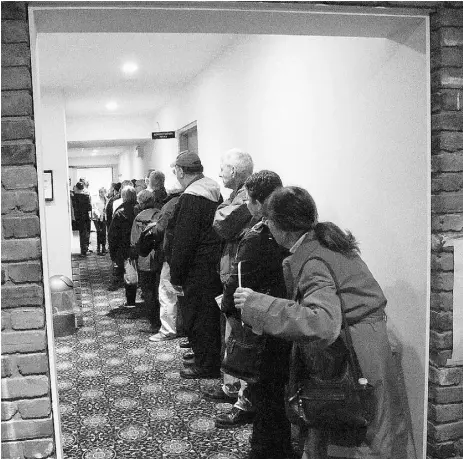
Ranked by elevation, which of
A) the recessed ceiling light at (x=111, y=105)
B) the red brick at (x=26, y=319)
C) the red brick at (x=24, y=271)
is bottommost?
the red brick at (x=26, y=319)

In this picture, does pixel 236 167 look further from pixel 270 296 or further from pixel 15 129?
pixel 15 129

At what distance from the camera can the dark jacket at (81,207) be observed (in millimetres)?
11367

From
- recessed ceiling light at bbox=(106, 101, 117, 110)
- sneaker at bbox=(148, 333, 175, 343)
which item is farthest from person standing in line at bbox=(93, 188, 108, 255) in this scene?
sneaker at bbox=(148, 333, 175, 343)

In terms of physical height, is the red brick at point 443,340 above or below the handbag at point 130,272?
above

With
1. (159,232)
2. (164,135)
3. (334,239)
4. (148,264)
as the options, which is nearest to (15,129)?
(334,239)

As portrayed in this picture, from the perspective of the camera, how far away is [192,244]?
3.75 m

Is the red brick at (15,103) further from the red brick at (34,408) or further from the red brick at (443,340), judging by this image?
the red brick at (443,340)

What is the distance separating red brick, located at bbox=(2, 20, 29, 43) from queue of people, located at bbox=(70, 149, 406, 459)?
1012 millimetres

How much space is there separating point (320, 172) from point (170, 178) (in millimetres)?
6341

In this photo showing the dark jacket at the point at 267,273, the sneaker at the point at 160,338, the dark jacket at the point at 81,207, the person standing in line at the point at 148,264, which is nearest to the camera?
the dark jacket at the point at 267,273

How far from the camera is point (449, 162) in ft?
7.22

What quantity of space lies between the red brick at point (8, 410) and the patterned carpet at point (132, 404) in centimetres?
111

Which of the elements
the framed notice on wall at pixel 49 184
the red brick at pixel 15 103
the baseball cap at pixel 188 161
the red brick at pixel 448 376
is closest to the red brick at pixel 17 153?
the red brick at pixel 15 103

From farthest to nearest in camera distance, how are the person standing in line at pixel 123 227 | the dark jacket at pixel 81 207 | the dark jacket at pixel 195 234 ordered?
the dark jacket at pixel 81 207
the person standing in line at pixel 123 227
the dark jacket at pixel 195 234
